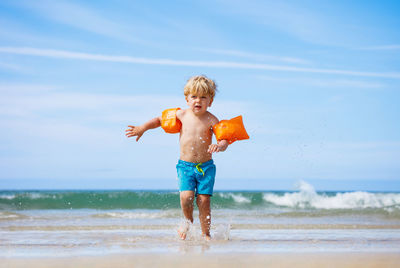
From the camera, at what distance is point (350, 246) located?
429cm

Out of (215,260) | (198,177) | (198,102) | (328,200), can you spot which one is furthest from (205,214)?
(328,200)

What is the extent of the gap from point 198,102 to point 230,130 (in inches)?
16.0

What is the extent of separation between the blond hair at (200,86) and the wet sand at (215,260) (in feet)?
5.72

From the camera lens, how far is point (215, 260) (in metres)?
3.27

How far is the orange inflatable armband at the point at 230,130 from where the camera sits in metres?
4.74

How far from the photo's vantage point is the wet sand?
313 centimetres

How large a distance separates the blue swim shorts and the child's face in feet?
1.68

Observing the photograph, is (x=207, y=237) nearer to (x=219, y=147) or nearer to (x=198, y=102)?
(x=219, y=147)

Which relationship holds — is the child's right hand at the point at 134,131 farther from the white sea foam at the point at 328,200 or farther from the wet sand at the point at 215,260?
the white sea foam at the point at 328,200

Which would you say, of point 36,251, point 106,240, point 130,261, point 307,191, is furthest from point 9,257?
point 307,191

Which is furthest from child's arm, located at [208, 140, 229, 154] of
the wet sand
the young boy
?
the wet sand

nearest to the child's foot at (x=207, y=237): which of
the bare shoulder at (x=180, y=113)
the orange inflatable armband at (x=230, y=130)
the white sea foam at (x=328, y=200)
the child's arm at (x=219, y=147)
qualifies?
the child's arm at (x=219, y=147)

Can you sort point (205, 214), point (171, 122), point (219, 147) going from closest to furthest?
1. point (219, 147)
2. point (205, 214)
3. point (171, 122)

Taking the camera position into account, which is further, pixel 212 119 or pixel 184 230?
pixel 212 119
